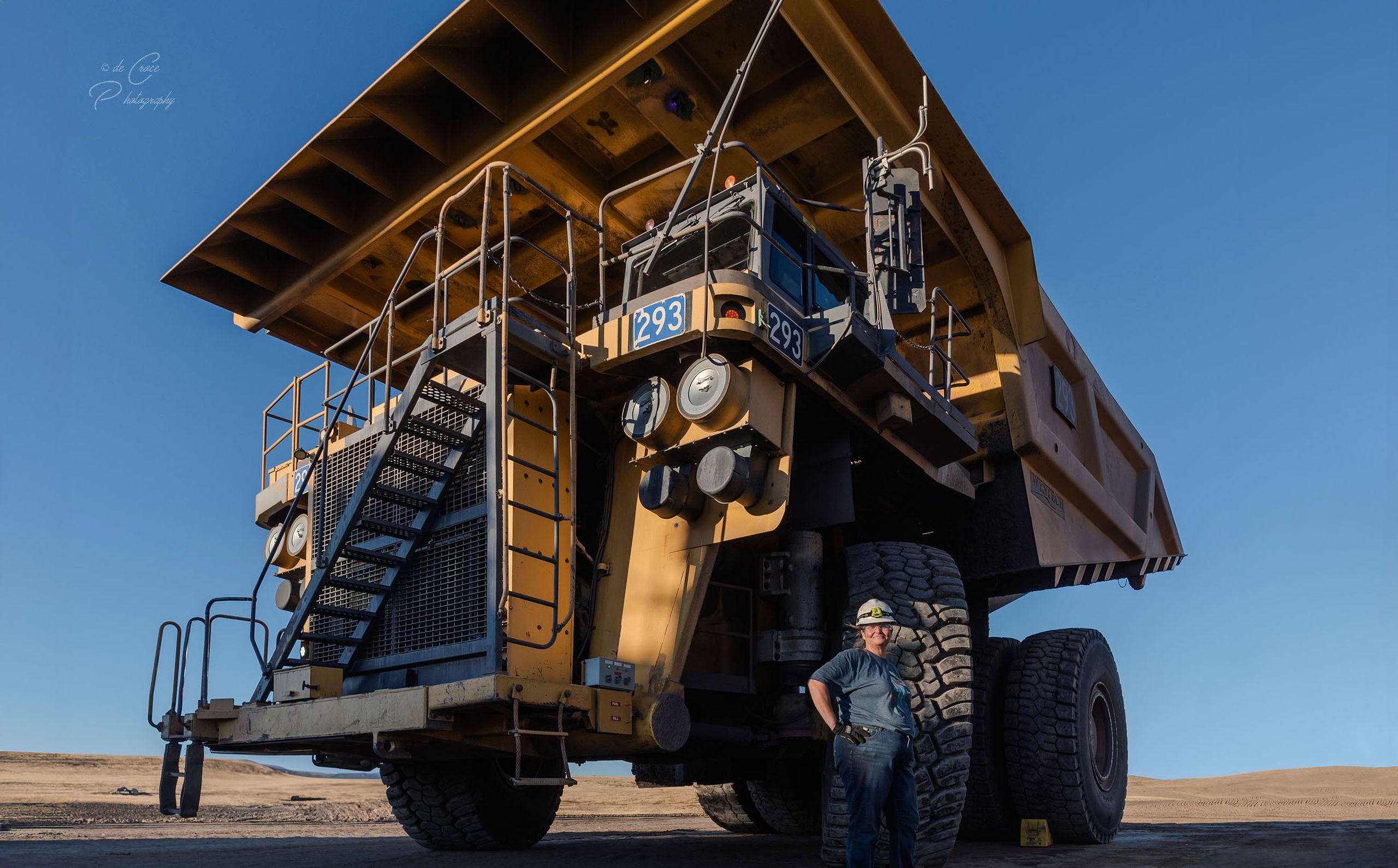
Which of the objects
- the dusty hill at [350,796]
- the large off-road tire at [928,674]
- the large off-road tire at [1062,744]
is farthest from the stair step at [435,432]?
the dusty hill at [350,796]

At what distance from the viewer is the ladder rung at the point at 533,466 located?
5.19m

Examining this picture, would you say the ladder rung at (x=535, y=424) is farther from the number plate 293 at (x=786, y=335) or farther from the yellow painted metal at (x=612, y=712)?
the yellow painted metal at (x=612, y=712)

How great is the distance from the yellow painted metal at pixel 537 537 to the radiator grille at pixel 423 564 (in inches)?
8.9

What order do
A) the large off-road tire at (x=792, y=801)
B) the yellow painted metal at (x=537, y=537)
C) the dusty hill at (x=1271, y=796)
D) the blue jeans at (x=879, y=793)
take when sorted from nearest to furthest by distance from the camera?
1. the blue jeans at (x=879, y=793)
2. the yellow painted metal at (x=537, y=537)
3. the large off-road tire at (x=792, y=801)
4. the dusty hill at (x=1271, y=796)

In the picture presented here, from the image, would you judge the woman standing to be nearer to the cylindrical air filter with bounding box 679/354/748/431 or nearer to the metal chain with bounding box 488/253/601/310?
the cylindrical air filter with bounding box 679/354/748/431

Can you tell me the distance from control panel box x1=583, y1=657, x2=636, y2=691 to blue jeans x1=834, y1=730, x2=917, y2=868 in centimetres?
108

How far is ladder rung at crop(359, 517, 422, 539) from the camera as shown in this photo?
573 cm

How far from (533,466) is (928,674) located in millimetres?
2257

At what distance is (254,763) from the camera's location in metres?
26.5

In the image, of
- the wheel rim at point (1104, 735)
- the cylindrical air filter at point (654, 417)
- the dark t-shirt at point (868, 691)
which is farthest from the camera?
the wheel rim at point (1104, 735)

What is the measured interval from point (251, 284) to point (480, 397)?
3.86 m

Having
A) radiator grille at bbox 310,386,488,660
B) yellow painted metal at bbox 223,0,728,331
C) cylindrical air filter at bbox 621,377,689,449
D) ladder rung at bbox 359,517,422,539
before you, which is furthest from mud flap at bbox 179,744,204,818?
yellow painted metal at bbox 223,0,728,331

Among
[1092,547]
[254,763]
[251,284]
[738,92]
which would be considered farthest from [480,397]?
[254,763]

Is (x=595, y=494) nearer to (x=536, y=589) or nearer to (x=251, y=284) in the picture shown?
(x=536, y=589)
